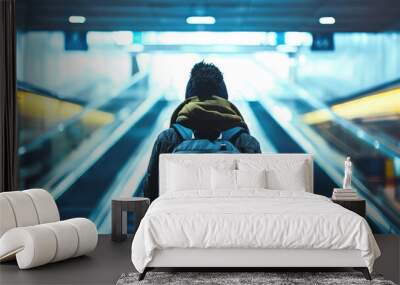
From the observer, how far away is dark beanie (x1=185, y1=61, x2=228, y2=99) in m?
8.16

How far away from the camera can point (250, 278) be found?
5.37 meters

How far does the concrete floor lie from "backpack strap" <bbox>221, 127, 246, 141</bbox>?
187 cm

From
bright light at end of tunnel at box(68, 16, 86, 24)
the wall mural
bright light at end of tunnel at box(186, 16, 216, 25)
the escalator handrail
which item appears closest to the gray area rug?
the wall mural

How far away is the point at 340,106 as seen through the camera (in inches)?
319

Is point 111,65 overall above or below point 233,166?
above

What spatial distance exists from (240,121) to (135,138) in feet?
4.10

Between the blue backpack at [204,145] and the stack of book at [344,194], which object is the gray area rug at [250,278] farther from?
the blue backpack at [204,145]

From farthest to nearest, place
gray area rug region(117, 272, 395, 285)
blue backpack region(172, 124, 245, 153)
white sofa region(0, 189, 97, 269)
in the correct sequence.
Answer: blue backpack region(172, 124, 245, 153) < white sofa region(0, 189, 97, 269) < gray area rug region(117, 272, 395, 285)

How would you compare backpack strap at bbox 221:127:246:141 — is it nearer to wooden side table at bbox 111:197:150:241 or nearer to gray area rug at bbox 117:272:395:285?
wooden side table at bbox 111:197:150:241

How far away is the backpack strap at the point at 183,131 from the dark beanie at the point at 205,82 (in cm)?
37

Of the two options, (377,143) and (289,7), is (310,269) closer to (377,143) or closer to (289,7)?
(377,143)

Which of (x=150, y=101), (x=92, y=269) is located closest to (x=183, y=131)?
(x=150, y=101)

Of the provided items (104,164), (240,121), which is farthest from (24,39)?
(240,121)

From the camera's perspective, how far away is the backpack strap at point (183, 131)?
8102mm
